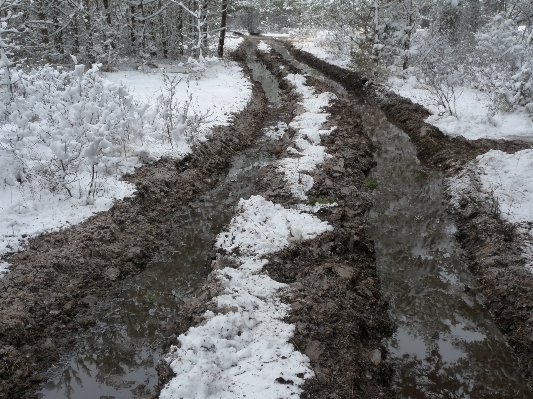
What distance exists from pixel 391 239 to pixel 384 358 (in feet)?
9.24

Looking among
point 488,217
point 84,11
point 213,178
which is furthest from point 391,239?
point 84,11

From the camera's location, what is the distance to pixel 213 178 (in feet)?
29.9

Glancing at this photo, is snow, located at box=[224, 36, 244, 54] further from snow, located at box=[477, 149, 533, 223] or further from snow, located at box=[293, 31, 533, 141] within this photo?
snow, located at box=[477, 149, 533, 223]

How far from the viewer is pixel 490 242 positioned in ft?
21.0

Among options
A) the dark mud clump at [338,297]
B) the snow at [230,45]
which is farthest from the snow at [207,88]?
the snow at [230,45]

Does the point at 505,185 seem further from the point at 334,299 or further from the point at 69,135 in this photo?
the point at 69,135

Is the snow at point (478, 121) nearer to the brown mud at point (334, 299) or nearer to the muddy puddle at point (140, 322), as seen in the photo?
the brown mud at point (334, 299)

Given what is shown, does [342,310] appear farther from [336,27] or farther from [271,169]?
[336,27]

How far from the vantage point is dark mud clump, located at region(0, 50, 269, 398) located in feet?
14.4

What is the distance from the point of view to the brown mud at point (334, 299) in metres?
4.04

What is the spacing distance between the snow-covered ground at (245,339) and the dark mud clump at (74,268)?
1615 millimetres

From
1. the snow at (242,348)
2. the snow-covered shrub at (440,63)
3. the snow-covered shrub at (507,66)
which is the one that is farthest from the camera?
the snow-covered shrub at (440,63)

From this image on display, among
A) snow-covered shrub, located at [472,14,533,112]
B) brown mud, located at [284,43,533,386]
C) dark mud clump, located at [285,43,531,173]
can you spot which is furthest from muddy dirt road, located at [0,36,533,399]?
snow-covered shrub, located at [472,14,533,112]

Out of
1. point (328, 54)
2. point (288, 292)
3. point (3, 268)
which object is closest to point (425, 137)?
point (288, 292)
